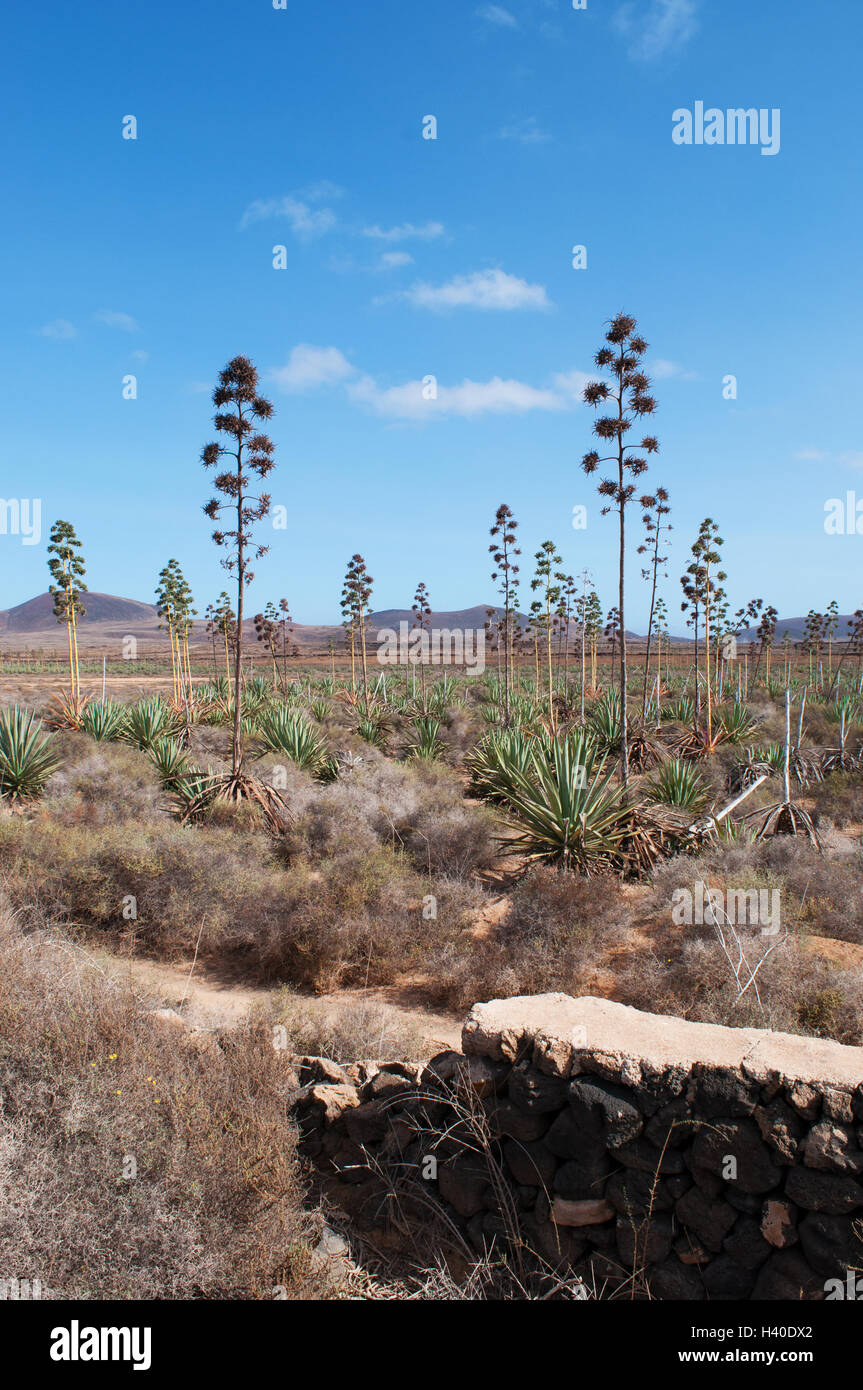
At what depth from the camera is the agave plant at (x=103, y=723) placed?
53.0 feet

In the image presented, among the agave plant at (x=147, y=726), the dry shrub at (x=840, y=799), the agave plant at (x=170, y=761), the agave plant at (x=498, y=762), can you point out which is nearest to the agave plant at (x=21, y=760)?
the agave plant at (x=170, y=761)

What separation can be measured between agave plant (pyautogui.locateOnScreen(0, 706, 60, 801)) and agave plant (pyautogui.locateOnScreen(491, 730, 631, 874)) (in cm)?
751

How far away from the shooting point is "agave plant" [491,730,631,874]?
8.15 metres

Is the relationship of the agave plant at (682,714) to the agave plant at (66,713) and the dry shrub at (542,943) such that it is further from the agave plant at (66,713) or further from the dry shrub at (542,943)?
the agave plant at (66,713)

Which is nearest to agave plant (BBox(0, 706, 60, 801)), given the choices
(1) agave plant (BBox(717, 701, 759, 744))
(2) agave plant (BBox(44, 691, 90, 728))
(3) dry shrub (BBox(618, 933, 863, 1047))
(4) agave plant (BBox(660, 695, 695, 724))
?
(2) agave plant (BBox(44, 691, 90, 728))

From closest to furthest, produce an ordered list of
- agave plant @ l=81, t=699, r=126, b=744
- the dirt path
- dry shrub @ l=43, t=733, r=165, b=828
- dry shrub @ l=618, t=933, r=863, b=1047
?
dry shrub @ l=618, t=933, r=863, b=1047 → the dirt path → dry shrub @ l=43, t=733, r=165, b=828 → agave plant @ l=81, t=699, r=126, b=744

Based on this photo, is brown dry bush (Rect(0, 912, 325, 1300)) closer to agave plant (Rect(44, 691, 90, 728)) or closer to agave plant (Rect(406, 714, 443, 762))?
agave plant (Rect(406, 714, 443, 762))

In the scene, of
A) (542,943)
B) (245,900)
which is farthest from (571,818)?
(245,900)

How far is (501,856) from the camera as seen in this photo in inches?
351

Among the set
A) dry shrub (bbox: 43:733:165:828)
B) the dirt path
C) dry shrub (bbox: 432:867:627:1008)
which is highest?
dry shrub (bbox: 43:733:165:828)

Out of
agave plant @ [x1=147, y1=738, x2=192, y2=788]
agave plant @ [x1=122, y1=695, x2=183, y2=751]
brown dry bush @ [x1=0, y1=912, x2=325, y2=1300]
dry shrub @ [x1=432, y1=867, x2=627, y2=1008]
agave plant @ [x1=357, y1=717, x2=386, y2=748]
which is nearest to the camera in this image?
brown dry bush @ [x1=0, y1=912, x2=325, y2=1300]

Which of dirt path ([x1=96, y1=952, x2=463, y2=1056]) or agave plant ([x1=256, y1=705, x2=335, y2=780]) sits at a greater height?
agave plant ([x1=256, y1=705, x2=335, y2=780])
